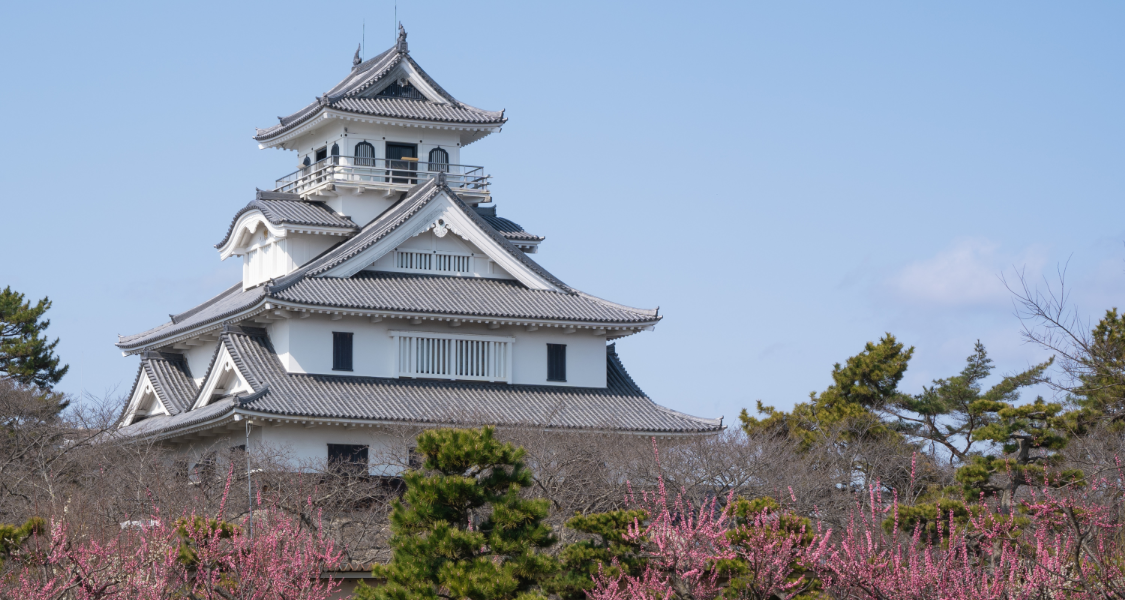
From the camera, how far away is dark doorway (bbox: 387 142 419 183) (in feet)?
130

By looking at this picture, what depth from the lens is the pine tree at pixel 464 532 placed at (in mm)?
14812

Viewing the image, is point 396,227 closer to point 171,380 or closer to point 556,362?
point 556,362

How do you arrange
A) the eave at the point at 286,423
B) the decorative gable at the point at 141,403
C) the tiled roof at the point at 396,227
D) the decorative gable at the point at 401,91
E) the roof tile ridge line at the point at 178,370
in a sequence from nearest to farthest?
the eave at the point at 286,423 → the tiled roof at the point at 396,227 → the roof tile ridge line at the point at 178,370 → the decorative gable at the point at 141,403 → the decorative gable at the point at 401,91

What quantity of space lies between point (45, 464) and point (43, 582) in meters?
16.9

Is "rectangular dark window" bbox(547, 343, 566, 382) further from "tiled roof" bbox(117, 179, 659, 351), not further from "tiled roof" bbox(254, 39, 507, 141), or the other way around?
"tiled roof" bbox(254, 39, 507, 141)

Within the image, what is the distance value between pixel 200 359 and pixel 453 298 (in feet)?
25.9

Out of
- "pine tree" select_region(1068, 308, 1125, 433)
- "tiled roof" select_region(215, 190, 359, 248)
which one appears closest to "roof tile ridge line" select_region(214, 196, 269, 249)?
"tiled roof" select_region(215, 190, 359, 248)

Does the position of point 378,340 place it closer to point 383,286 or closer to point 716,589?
point 383,286

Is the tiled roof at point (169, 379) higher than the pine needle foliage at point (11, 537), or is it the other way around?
the tiled roof at point (169, 379)

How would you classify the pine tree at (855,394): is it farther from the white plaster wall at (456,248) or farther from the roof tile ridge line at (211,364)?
the roof tile ridge line at (211,364)

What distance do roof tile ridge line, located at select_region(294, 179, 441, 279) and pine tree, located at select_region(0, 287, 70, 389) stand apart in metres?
17.0

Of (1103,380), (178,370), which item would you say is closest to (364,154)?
(178,370)

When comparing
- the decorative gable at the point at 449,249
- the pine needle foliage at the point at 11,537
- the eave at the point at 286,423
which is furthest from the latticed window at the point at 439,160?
the pine needle foliage at the point at 11,537

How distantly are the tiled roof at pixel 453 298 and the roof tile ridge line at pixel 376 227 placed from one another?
0.93ft
